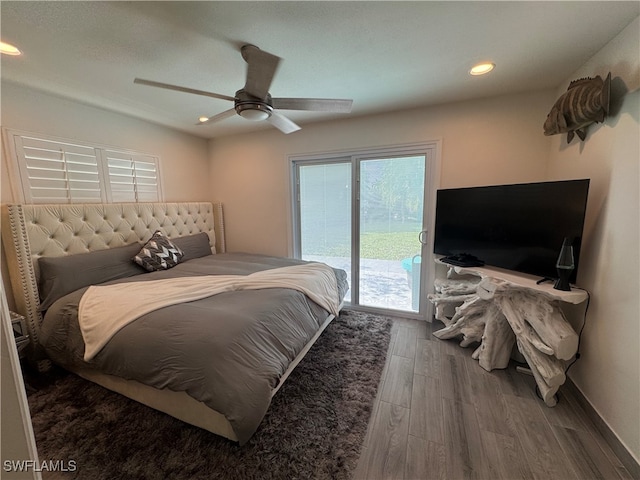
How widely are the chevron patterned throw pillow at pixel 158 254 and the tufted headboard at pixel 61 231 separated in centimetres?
22

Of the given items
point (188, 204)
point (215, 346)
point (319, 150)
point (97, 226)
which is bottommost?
point (215, 346)

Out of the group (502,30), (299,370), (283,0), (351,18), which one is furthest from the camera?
(299,370)

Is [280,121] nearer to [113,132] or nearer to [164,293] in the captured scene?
[164,293]

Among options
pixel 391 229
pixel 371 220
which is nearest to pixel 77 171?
pixel 371 220

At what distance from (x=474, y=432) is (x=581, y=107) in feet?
7.28

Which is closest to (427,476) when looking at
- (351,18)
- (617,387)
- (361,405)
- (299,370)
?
(361,405)

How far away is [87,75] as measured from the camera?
6.15 ft

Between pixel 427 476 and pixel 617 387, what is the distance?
4.01 ft

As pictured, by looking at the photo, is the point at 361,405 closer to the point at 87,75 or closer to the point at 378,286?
the point at 378,286

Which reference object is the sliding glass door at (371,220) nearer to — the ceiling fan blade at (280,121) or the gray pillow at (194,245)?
the ceiling fan blade at (280,121)

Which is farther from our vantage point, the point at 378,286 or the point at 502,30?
the point at 378,286

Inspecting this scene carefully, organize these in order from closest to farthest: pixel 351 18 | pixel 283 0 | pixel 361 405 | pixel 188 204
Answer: pixel 283 0
pixel 351 18
pixel 361 405
pixel 188 204

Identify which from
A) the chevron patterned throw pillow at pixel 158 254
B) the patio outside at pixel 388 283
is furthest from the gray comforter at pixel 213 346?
the patio outside at pixel 388 283

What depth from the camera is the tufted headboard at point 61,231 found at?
1.89 meters
